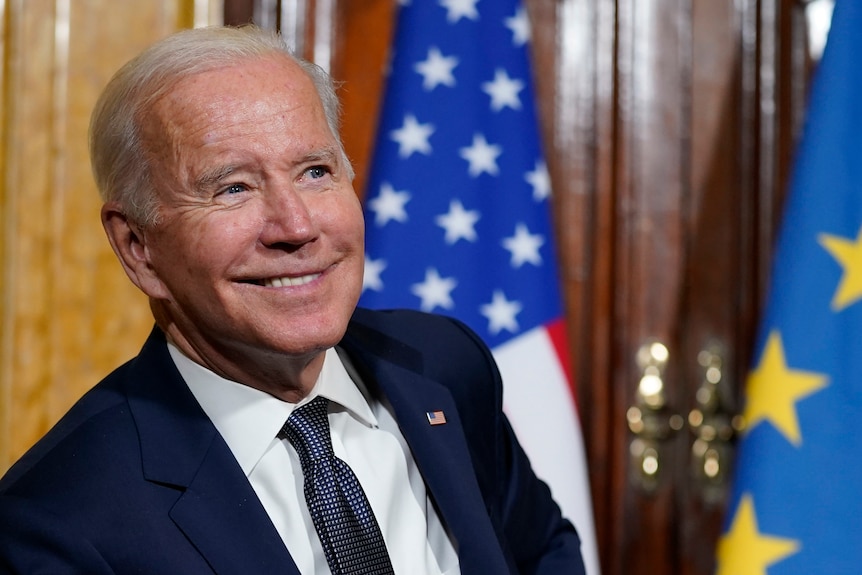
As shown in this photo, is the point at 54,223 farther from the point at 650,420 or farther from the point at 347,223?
the point at 650,420

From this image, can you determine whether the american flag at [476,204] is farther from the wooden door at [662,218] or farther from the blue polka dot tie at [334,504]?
the blue polka dot tie at [334,504]

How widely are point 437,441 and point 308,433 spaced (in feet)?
0.62

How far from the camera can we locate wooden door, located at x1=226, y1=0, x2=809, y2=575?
7.64ft

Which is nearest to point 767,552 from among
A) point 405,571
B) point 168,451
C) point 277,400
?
point 405,571

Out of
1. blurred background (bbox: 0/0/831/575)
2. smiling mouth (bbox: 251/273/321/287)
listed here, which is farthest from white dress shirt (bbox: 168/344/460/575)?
blurred background (bbox: 0/0/831/575)

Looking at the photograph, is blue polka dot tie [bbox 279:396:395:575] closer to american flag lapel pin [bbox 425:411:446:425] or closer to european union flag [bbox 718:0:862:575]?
american flag lapel pin [bbox 425:411:446:425]

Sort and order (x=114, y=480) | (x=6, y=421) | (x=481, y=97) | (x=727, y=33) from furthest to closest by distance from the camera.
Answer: (x=727, y=33) → (x=481, y=97) → (x=6, y=421) → (x=114, y=480)

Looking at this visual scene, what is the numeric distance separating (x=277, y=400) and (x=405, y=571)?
10.6 inches

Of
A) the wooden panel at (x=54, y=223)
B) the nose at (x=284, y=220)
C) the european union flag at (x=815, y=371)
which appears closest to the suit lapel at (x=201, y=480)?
the nose at (x=284, y=220)

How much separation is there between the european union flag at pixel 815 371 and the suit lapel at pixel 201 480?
99 cm

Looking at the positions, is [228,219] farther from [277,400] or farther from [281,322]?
[277,400]

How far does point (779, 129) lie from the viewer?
2.34 metres

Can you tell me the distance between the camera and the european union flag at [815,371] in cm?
178

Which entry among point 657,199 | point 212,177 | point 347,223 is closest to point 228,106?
point 212,177
